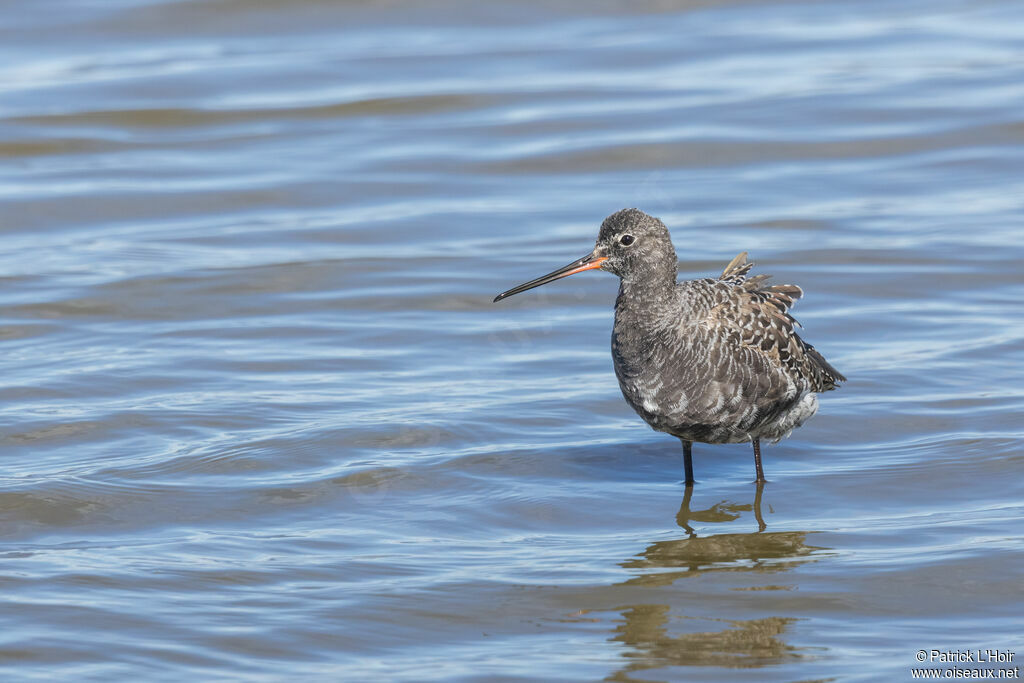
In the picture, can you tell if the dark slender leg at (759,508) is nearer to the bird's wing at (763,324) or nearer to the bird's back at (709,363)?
the bird's back at (709,363)

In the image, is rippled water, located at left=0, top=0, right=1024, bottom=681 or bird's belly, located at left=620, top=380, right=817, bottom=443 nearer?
rippled water, located at left=0, top=0, right=1024, bottom=681

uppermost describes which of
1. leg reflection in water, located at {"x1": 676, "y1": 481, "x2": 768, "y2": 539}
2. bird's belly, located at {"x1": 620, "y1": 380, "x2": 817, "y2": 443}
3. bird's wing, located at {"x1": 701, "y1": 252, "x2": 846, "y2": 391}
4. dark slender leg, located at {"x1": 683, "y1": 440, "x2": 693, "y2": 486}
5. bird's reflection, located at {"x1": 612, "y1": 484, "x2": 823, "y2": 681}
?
bird's wing, located at {"x1": 701, "y1": 252, "x2": 846, "y2": 391}

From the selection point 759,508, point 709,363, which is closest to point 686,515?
point 759,508

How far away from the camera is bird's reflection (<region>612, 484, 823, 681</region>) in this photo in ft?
19.9

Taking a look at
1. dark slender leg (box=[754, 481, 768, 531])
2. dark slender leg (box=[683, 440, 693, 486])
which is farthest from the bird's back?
dark slender leg (box=[754, 481, 768, 531])

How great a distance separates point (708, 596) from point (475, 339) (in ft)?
14.2

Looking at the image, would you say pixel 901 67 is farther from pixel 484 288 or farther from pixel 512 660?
pixel 512 660

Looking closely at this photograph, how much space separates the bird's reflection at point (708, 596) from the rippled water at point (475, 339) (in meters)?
0.03

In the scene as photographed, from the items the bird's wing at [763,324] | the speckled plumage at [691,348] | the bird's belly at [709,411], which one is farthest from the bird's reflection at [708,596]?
the bird's wing at [763,324]

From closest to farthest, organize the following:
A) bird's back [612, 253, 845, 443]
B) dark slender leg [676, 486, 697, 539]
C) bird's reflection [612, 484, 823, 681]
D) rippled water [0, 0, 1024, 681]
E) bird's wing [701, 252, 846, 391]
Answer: bird's reflection [612, 484, 823, 681] < rippled water [0, 0, 1024, 681] < dark slender leg [676, 486, 697, 539] < bird's back [612, 253, 845, 443] < bird's wing [701, 252, 846, 391]

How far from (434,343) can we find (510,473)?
2.48 metres

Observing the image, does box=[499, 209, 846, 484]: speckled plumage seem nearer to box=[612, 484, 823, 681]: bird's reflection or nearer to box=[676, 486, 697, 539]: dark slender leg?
box=[676, 486, 697, 539]: dark slender leg

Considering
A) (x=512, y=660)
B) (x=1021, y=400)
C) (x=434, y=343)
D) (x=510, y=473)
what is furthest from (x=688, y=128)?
(x=512, y=660)

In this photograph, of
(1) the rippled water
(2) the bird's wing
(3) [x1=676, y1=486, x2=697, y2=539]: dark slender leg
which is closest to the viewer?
(1) the rippled water
